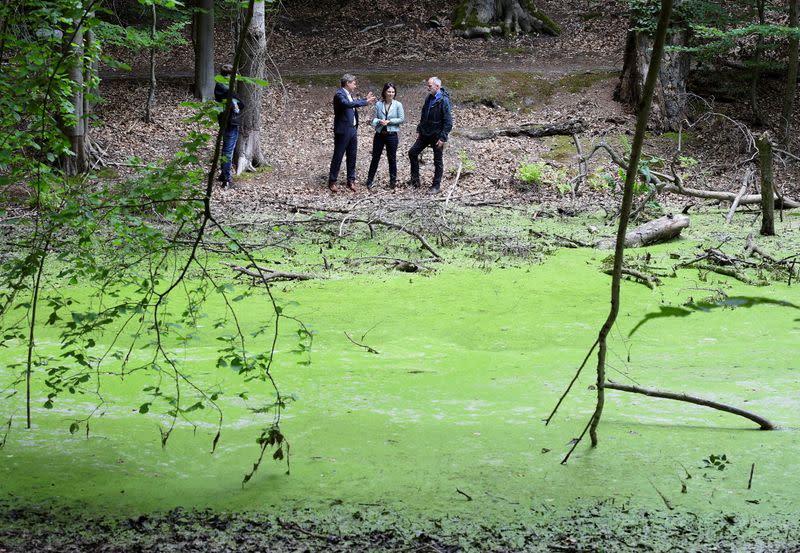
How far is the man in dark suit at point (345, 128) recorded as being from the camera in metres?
11.4

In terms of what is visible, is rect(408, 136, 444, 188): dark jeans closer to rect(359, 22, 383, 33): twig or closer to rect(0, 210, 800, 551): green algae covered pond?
rect(0, 210, 800, 551): green algae covered pond

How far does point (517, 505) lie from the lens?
9.34ft

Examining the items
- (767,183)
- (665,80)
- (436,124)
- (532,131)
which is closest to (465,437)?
(767,183)

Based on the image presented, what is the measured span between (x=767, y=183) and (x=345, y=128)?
5767mm

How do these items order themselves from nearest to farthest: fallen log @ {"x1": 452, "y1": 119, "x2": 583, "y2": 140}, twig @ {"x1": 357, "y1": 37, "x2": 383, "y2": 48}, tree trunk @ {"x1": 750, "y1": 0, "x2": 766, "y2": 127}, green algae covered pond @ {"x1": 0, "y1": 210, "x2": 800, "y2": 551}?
green algae covered pond @ {"x1": 0, "y1": 210, "x2": 800, "y2": 551}
tree trunk @ {"x1": 750, "y1": 0, "x2": 766, "y2": 127}
fallen log @ {"x1": 452, "y1": 119, "x2": 583, "y2": 140}
twig @ {"x1": 357, "y1": 37, "x2": 383, "y2": 48}

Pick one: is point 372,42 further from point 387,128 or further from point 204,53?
point 387,128

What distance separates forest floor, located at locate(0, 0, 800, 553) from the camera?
262 cm

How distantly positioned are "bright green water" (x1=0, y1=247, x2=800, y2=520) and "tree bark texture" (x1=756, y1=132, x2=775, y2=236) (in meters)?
2.77

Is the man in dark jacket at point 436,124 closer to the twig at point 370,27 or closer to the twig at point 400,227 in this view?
the twig at point 400,227

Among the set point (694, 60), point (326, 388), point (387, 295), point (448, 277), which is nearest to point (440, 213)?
point (448, 277)

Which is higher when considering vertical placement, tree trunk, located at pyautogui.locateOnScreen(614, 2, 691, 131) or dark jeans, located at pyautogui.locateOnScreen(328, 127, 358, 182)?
tree trunk, located at pyautogui.locateOnScreen(614, 2, 691, 131)

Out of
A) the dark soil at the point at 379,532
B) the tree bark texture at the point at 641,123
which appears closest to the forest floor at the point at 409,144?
the dark soil at the point at 379,532

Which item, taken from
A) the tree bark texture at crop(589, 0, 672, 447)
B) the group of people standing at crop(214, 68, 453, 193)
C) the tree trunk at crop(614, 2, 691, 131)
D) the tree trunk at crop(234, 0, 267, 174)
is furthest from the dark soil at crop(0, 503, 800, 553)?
the tree trunk at crop(614, 2, 691, 131)

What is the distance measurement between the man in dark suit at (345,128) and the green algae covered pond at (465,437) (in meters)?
6.16
